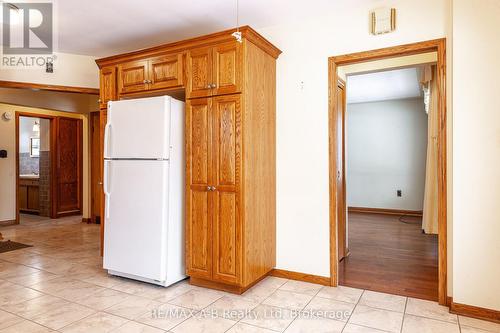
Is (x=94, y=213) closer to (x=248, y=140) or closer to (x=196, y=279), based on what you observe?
(x=196, y=279)

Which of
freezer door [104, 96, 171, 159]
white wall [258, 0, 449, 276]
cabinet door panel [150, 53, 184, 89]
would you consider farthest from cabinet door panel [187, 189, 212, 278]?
cabinet door panel [150, 53, 184, 89]

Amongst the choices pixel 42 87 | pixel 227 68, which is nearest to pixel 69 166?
pixel 42 87

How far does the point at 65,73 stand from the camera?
164 inches

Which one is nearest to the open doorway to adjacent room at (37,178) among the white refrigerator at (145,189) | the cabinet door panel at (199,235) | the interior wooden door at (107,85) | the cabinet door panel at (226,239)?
the interior wooden door at (107,85)

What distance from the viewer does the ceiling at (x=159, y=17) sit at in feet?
9.20

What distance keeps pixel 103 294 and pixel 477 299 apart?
2940 millimetres

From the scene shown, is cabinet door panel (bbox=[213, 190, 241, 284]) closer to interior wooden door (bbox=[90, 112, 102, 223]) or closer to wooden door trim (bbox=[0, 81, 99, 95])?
wooden door trim (bbox=[0, 81, 99, 95])

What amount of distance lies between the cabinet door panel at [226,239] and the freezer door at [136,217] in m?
0.46

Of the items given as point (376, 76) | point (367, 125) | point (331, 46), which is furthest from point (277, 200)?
point (367, 125)

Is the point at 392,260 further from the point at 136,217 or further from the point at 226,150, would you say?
the point at 136,217

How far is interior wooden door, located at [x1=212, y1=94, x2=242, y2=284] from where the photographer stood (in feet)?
8.82

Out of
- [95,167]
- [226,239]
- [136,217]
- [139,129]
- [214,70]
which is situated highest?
[214,70]

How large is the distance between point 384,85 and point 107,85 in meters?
4.60

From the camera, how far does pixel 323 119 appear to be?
298 cm
